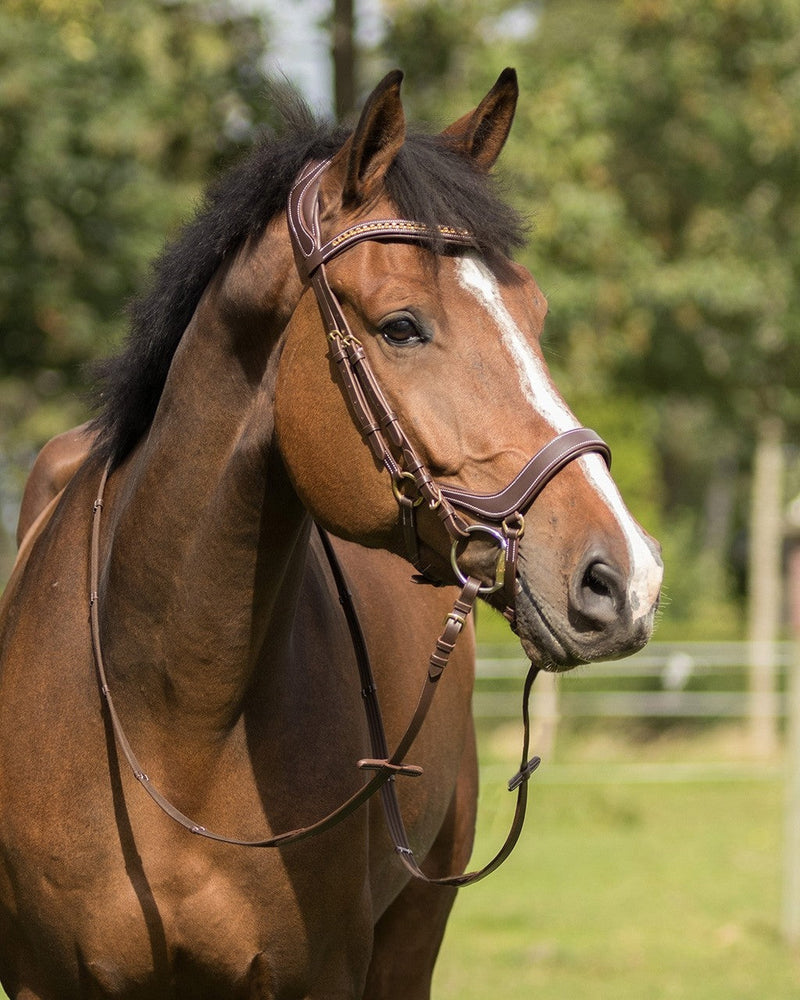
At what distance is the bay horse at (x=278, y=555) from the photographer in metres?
2.33

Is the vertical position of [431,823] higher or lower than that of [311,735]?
lower

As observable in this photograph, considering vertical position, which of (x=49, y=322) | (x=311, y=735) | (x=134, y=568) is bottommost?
(x=49, y=322)

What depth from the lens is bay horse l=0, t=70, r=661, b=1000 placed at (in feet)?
7.66

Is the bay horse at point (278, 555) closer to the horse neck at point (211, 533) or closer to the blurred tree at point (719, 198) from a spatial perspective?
the horse neck at point (211, 533)

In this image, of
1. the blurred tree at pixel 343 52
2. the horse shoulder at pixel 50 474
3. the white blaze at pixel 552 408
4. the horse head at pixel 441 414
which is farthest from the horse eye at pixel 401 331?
the blurred tree at pixel 343 52

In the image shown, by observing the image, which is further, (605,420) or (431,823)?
(605,420)

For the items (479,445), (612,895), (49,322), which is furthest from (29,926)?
(49,322)

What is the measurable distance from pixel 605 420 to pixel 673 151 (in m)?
3.93

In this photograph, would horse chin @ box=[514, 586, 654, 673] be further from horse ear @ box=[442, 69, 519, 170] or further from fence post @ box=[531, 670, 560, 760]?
fence post @ box=[531, 670, 560, 760]

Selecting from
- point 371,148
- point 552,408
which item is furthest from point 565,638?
point 371,148

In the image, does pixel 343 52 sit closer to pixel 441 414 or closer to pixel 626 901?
pixel 626 901

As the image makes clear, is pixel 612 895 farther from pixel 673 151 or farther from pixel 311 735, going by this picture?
pixel 673 151

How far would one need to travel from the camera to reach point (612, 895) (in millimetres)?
8484

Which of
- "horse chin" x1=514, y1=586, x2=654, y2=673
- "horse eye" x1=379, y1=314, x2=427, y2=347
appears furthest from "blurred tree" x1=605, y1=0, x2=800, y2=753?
"horse chin" x1=514, y1=586, x2=654, y2=673
